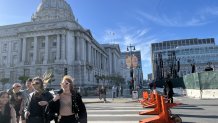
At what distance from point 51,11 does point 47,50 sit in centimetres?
2331

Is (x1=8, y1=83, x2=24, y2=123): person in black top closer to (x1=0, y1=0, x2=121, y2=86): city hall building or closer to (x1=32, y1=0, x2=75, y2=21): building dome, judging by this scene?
(x1=0, y1=0, x2=121, y2=86): city hall building

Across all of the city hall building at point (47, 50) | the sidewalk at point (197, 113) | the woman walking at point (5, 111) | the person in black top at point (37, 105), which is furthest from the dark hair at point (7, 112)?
the city hall building at point (47, 50)

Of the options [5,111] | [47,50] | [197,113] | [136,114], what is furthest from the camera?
[47,50]

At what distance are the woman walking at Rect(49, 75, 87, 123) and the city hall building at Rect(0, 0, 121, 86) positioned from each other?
64.4 metres

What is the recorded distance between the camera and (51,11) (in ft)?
305

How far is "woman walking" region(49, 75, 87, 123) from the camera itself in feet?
16.0

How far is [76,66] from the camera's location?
74.6 meters

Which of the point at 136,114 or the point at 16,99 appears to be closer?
the point at 16,99

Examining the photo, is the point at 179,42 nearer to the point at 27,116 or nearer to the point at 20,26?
the point at 20,26

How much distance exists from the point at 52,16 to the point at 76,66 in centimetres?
2713

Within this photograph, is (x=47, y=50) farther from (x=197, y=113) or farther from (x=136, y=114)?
(x=197, y=113)

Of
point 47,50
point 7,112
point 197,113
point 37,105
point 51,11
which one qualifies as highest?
point 51,11

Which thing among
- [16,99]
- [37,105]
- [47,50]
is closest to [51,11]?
[47,50]

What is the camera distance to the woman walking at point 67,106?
4871 mm
